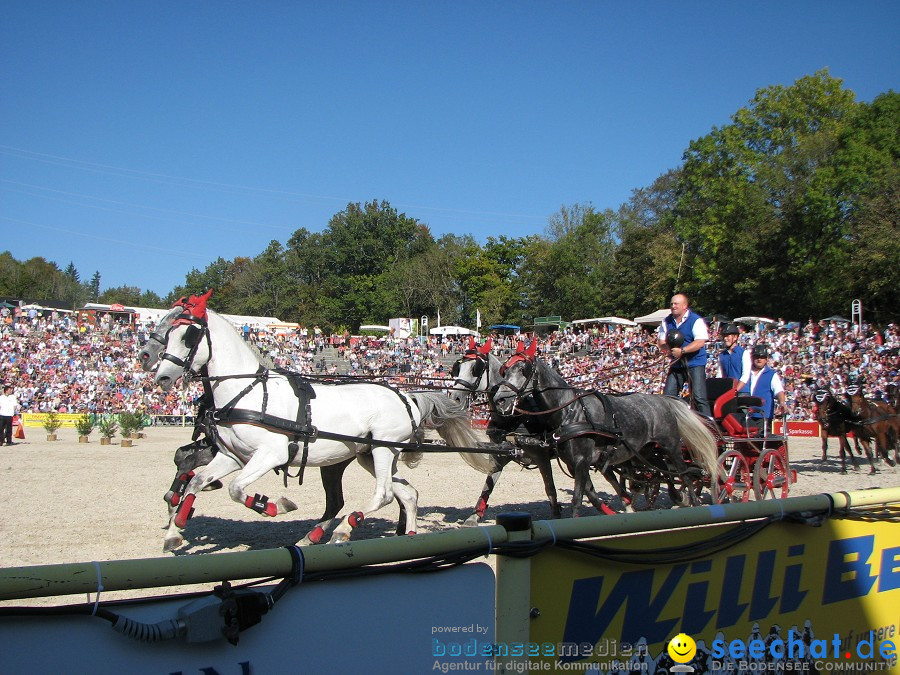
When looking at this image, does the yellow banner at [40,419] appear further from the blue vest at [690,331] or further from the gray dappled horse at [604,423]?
the blue vest at [690,331]

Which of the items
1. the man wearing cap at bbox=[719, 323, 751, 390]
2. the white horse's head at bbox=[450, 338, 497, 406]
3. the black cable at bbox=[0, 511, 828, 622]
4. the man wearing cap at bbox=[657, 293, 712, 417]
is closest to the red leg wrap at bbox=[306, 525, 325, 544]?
the white horse's head at bbox=[450, 338, 497, 406]

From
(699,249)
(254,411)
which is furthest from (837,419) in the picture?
(699,249)

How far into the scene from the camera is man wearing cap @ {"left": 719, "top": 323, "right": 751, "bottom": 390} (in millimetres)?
9680

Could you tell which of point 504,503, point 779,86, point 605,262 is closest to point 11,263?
point 605,262

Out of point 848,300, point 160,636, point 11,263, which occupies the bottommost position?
point 160,636

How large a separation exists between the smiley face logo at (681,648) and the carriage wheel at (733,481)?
220 inches

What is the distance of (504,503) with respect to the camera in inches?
400

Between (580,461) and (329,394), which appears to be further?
(580,461)

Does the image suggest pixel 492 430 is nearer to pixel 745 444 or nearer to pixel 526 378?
pixel 526 378

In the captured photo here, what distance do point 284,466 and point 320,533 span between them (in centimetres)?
75

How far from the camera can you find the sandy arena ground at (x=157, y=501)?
24.0ft

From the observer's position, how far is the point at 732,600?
2.95 meters

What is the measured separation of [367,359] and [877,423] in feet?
73.3

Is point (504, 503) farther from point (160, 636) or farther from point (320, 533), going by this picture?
point (160, 636)
